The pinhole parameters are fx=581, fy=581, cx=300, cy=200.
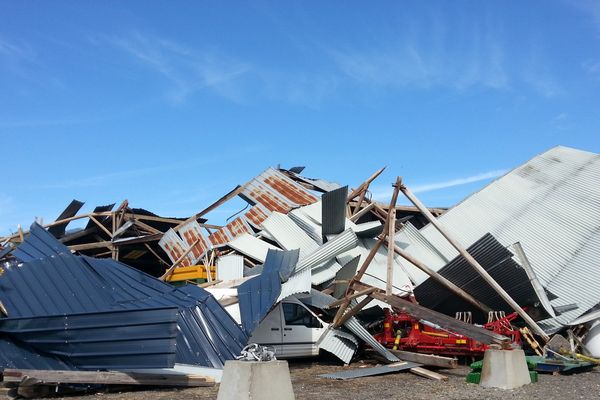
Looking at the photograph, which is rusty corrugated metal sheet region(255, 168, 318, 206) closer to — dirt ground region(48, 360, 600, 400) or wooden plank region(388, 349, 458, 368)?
wooden plank region(388, 349, 458, 368)

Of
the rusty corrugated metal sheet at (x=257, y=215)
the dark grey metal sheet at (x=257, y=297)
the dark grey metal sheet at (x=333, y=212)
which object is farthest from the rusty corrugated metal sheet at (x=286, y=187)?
the dark grey metal sheet at (x=257, y=297)

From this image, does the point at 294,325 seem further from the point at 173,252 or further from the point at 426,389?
the point at 173,252

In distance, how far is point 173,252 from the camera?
21.0 meters

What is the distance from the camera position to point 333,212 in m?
16.5

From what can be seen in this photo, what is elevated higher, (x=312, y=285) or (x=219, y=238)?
(x=219, y=238)

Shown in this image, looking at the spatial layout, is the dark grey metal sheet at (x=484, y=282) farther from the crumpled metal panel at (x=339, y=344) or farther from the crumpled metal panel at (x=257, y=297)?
the crumpled metal panel at (x=257, y=297)

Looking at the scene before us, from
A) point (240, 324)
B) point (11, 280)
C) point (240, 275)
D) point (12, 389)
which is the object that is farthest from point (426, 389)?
point (240, 275)

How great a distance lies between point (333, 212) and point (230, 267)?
12.3 ft

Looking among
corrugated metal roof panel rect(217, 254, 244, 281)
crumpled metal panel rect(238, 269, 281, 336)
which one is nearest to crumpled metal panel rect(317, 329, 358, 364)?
crumpled metal panel rect(238, 269, 281, 336)

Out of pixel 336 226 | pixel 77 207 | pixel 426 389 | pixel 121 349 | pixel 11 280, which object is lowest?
pixel 426 389

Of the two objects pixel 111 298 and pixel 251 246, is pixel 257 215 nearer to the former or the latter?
pixel 251 246

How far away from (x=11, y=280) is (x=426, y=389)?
6.96 m

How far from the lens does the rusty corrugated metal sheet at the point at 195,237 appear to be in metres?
20.5

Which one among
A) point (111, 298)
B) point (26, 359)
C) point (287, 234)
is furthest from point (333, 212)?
point (26, 359)
